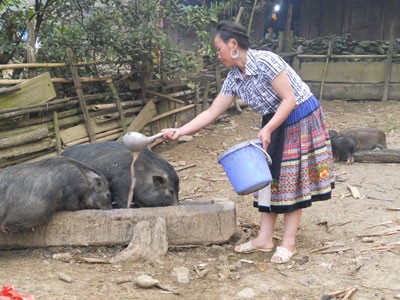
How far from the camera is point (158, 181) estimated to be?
425cm

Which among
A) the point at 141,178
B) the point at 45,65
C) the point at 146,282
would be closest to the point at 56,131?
the point at 45,65

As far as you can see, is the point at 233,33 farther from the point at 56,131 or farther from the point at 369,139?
the point at 369,139

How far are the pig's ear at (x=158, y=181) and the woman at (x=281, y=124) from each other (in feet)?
2.48

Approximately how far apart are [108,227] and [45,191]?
0.52 m

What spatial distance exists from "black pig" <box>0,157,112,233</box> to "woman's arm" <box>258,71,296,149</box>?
143 centimetres

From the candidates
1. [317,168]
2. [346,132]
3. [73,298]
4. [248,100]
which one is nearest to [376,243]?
[317,168]

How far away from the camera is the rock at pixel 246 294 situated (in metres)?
3.15

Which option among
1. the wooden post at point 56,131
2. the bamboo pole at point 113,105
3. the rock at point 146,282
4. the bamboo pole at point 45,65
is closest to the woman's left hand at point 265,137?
the rock at point 146,282

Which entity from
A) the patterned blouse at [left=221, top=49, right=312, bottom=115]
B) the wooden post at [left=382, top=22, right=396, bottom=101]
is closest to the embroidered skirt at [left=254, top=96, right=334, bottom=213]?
the patterned blouse at [left=221, top=49, right=312, bottom=115]

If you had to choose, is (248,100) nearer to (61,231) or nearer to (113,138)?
(61,231)

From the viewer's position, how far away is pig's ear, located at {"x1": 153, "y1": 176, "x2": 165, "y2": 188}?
4230 millimetres

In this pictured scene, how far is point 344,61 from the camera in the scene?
41.9ft

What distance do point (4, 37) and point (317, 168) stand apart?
4.89 meters

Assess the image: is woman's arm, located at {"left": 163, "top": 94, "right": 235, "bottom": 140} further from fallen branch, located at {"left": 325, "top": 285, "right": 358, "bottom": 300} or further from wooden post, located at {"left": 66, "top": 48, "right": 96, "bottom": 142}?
wooden post, located at {"left": 66, "top": 48, "right": 96, "bottom": 142}
